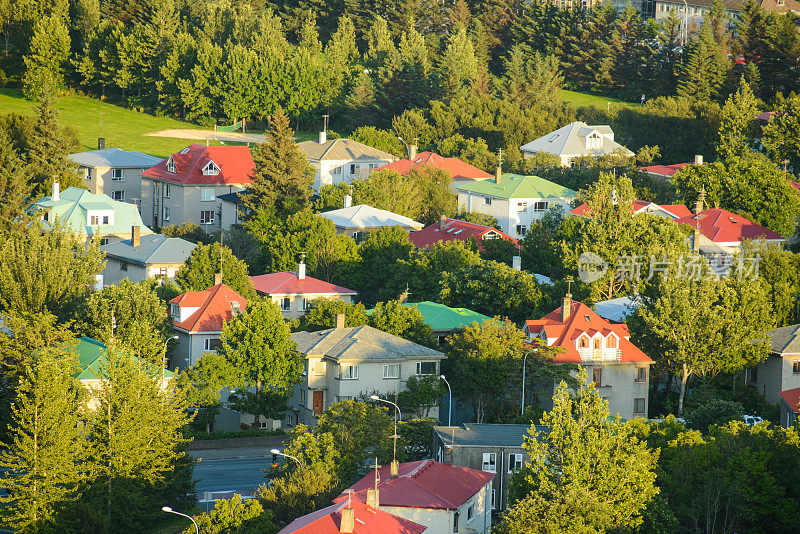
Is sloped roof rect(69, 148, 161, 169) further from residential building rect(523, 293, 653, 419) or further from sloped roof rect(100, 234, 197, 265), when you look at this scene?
residential building rect(523, 293, 653, 419)

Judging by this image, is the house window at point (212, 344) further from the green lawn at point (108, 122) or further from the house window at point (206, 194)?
the green lawn at point (108, 122)

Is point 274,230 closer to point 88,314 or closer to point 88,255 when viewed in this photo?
point 88,255

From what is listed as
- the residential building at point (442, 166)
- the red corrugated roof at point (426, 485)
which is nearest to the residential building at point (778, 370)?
the red corrugated roof at point (426, 485)

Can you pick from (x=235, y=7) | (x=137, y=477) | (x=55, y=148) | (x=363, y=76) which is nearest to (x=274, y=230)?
(x=55, y=148)

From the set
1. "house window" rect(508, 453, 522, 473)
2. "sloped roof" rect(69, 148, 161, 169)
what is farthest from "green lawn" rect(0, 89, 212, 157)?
"house window" rect(508, 453, 522, 473)

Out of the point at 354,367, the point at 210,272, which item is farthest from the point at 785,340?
the point at 210,272

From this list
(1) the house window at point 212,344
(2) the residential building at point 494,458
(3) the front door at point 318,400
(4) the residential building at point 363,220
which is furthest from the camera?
(4) the residential building at point 363,220
